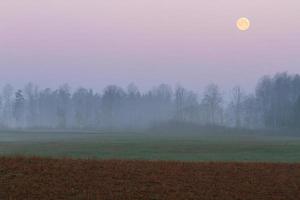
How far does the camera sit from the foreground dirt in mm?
17078

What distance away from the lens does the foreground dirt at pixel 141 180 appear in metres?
17.1

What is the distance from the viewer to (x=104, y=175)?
19.7 m

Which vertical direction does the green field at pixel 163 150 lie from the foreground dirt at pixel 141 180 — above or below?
below

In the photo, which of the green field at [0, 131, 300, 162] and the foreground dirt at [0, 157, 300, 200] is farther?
the green field at [0, 131, 300, 162]

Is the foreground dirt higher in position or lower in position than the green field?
higher

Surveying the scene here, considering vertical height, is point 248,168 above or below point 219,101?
below

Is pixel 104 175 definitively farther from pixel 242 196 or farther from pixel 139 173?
pixel 242 196

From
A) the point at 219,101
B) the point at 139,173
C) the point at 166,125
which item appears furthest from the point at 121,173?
the point at 219,101

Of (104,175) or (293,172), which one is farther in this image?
(293,172)

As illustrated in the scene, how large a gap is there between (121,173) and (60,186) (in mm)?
3292

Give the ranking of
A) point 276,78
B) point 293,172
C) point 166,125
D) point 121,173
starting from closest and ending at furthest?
point 121,173 < point 293,172 < point 166,125 < point 276,78

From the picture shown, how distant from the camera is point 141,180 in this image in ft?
63.0

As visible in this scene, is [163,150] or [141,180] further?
[163,150]

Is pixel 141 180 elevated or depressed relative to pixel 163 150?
elevated
